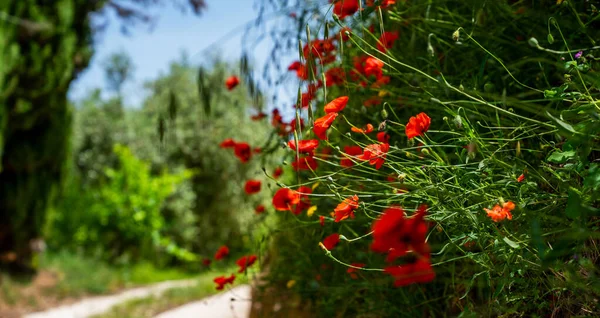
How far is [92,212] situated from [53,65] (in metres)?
2.75

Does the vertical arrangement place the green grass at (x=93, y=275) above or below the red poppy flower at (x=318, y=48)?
below

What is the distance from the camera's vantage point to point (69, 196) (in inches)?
374

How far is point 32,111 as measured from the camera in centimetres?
704

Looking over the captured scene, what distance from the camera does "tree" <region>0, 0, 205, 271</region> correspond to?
675 centimetres

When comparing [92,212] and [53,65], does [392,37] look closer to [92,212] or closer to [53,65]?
[53,65]

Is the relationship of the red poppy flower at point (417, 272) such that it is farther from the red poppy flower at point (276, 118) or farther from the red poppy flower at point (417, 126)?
the red poppy flower at point (276, 118)

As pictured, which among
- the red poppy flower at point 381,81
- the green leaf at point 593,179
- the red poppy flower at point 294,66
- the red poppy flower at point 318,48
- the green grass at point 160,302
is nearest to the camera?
the green leaf at point 593,179

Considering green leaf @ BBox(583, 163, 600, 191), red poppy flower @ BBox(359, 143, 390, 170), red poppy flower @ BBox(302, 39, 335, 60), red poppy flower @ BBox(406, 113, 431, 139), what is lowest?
green leaf @ BBox(583, 163, 600, 191)

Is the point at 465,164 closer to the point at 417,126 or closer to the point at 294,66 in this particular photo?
the point at 417,126

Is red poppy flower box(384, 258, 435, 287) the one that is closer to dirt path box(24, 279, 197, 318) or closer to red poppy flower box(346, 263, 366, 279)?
red poppy flower box(346, 263, 366, 279)

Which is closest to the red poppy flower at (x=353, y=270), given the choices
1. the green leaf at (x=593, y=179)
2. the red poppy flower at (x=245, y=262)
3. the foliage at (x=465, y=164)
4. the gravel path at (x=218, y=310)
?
the foliage at (x=465, y=164)

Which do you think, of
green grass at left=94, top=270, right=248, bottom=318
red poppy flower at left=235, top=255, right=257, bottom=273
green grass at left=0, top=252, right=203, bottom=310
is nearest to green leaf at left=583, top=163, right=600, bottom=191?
red poppy flower at left=235, top=255, right=257, bottom=273

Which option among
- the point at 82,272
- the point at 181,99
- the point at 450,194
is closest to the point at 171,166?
the point at 181,99

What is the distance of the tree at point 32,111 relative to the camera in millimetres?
6754
